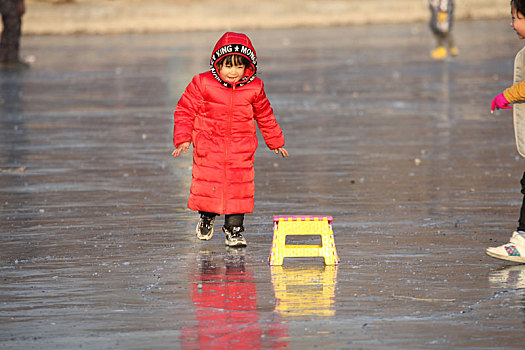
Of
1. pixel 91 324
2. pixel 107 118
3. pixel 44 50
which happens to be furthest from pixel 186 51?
pixel 91 324

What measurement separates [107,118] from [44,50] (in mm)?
18737

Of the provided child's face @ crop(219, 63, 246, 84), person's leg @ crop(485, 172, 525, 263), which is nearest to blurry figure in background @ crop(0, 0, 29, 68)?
child's face @ crop(219, 63, 246, 84)

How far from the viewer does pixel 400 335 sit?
5.91m

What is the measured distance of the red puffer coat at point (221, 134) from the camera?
8430 millimetres

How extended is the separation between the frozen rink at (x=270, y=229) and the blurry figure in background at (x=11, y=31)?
20.8ft

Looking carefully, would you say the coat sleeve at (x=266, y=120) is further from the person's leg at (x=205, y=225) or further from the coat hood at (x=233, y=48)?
the person's leg at (x=205, y=225)

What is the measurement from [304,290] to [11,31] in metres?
21.5

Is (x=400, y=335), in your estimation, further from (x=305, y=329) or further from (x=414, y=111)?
(x=414, y=111)

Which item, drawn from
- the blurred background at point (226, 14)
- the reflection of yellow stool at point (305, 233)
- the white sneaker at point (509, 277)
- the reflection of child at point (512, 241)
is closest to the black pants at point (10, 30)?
the blurred background at point (226, 14)

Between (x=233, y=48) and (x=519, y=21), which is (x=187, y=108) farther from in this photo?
(x=519, y=21)

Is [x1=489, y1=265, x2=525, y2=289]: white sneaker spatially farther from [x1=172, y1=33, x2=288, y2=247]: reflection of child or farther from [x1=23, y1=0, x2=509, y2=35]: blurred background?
[x1=23, y1=0, x2=509, y2=35]: blurred background

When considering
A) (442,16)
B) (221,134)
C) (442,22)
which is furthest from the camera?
(442,22)

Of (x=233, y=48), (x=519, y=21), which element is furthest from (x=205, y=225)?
(x=519, y=21)

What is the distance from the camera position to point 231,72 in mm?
8305
